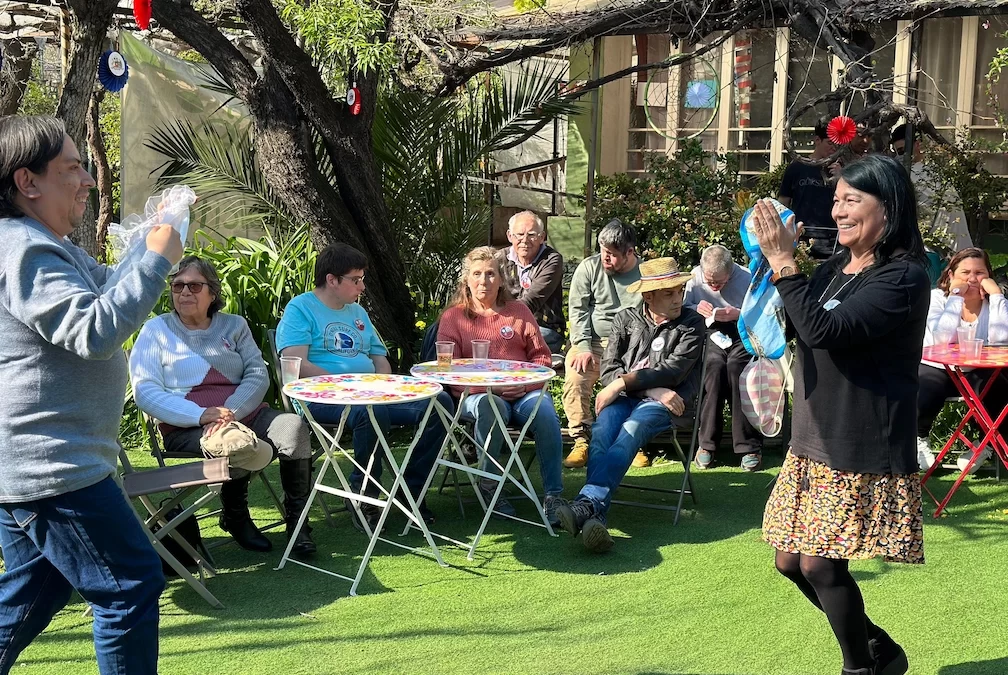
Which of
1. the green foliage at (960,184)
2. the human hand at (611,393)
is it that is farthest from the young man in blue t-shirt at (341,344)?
the green foliage at (960,184)

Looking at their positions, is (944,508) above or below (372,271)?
below

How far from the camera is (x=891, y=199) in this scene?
2.68 meters

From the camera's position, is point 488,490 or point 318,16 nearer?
point 488,490

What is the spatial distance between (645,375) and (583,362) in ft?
2.37

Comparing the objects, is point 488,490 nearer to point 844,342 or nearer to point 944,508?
point 944,508

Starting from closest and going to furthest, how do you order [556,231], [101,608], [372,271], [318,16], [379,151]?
[101,608] < [318,16] < [372,271] < [379,151] < [556,231]

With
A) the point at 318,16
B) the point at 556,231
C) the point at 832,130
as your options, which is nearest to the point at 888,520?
the point at 318,16

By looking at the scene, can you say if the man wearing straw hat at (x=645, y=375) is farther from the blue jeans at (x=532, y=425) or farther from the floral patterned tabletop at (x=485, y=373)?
the floral patterned tabletop at (x=485, y=373)

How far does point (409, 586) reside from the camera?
4.06 meters

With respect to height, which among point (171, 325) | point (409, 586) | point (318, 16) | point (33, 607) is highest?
point (318, 16)

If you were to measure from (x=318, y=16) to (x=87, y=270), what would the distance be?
12.2 ft

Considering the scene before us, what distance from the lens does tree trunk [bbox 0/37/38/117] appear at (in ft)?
27.5

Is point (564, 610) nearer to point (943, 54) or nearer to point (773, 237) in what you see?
point (773, 237)

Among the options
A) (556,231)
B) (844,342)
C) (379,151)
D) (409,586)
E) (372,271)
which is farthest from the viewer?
(556,231)
